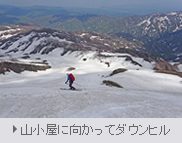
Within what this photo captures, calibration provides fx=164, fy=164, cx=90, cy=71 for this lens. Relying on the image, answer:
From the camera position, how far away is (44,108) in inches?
582

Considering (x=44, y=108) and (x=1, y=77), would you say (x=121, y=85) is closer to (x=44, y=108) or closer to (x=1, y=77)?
(x=44, y=108)

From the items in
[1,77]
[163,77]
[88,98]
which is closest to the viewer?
[88,98]

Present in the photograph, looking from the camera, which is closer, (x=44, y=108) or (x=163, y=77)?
(x=44, y=108)

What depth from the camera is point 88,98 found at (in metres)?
18.5

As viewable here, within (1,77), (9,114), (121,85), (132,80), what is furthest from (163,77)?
(1,77)

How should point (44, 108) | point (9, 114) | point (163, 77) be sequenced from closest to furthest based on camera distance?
point (9, 114) → point (44, 108) → point (163, 77)
